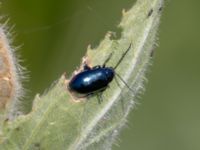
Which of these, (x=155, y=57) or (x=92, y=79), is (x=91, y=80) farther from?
(x=155, y=57)

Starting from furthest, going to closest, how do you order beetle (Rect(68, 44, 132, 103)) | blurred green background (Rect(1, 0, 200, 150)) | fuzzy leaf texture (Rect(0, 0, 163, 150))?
blurred green background (Rect(1, 0, 200, 150))
beetle (Rect(68, 44, 132, 103))
fuzzy leaf texture (Rect(0, 0, 163, 150))

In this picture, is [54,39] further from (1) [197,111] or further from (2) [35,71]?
(1) [197,111]

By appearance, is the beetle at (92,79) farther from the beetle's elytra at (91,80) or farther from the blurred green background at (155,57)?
the blurred green background at (155,57)

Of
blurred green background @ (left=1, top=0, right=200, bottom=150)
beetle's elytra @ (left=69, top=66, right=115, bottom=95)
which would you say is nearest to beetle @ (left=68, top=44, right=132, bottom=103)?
beetle's elytra @ (left=69, top=66, right=115, bottom=95)

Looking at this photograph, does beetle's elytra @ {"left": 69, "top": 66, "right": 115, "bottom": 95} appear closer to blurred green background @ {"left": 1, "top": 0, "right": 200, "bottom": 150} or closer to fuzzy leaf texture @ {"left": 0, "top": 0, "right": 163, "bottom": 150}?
fuzzy leaf texture @ {"left": 0, "top": 0, "right": 163, "bottom": 150}

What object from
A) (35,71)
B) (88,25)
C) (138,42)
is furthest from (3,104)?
(88,25)

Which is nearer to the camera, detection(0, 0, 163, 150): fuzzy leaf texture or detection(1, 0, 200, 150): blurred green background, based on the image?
detection(0, 0, 163, 150): fuzzy leaf texture
